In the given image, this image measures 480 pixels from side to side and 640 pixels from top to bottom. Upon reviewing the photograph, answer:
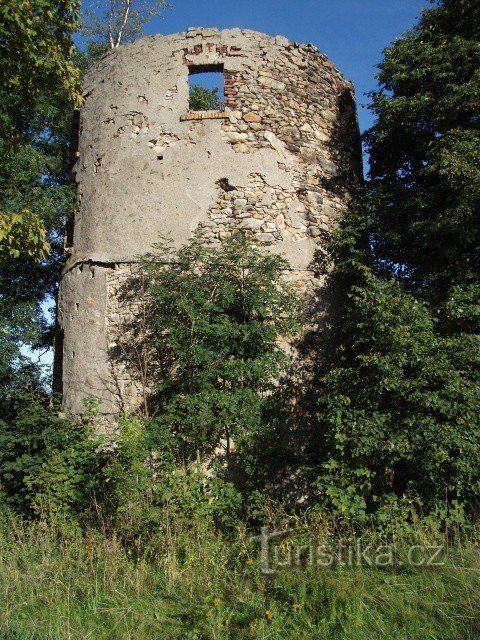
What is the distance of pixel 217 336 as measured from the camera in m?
6.20

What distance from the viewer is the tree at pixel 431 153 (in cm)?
640

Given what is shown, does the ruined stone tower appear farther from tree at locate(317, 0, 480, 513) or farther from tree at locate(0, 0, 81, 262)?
tree at locate(0, 0, 81, 262)

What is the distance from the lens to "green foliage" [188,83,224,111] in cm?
1617

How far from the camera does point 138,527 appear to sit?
4.90 m

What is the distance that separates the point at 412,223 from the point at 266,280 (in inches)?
79.8

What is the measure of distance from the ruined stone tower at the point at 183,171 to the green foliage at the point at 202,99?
8.41 meters

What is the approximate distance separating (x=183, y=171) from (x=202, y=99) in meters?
10.2

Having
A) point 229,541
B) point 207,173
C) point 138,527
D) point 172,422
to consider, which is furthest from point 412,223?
point 138,527

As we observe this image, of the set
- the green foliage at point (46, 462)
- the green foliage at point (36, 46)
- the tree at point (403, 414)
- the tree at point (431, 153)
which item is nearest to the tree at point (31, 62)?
the green foliage at point (36, 46)

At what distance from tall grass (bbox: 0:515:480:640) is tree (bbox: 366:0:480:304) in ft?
11.4

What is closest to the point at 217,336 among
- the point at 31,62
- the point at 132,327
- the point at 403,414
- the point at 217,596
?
the point at 132,327

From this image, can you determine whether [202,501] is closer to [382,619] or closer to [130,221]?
[382,619]

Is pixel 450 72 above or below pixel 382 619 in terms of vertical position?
above

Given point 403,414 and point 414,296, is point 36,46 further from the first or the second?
point 403,414
